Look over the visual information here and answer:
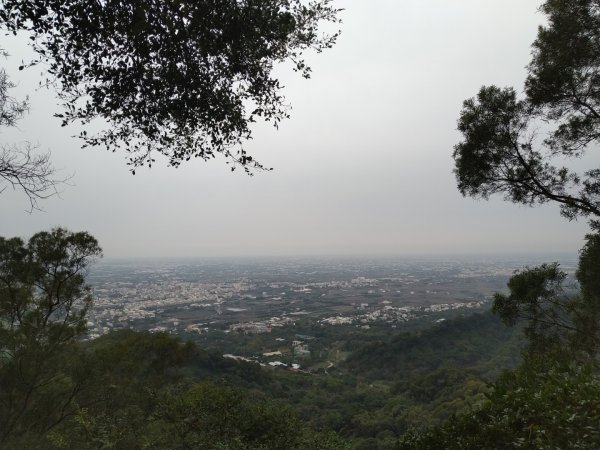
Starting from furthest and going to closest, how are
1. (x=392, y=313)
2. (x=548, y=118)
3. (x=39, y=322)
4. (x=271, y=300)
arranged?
(x=271, y=300)
(x=392, y=313)
(x=39, y=322)
(x=548, y=118)

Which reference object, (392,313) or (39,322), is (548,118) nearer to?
(39,322)

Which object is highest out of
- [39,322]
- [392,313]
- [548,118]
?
[548,118]

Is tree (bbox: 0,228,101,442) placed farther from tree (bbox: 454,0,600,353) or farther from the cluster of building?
the cluster of building

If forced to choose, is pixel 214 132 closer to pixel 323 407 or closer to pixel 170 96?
pixel 170 96

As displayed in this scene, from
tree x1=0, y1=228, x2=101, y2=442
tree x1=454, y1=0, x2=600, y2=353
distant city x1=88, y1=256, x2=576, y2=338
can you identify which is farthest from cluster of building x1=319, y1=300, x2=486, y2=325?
tree x1=454, y1=0, x2=600, y2=353

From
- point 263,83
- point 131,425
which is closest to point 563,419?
point 263,83

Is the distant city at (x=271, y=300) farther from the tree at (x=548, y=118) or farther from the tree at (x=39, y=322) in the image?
the tree at (x=548, y=118)

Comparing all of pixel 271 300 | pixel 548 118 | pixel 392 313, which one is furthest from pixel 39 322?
pixel 271 300

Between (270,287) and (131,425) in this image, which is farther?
(270,287)
